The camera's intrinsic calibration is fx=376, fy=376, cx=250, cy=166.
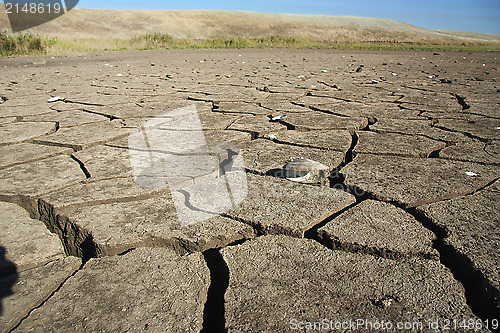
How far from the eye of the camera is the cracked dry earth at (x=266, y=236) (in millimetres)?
903

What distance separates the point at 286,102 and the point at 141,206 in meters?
2.36

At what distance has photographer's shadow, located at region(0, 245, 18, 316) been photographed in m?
0.97

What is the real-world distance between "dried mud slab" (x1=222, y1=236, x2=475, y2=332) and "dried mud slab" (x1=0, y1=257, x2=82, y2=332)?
45cm

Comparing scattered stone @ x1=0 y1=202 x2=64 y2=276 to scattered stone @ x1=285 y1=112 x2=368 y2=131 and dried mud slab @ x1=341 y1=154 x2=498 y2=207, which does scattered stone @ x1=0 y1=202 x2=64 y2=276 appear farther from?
scattered stone @ x1=285 y1=112 x2=368 y2=131

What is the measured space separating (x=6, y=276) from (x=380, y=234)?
1099 millimetres

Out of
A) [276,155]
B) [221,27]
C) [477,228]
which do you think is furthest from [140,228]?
[221,27]

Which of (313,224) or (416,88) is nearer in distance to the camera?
(313,224)

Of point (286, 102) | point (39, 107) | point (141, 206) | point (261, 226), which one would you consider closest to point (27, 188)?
point (141, 206)

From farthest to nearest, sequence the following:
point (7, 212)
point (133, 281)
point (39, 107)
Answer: point (39, 107)
point (7, 212)
point (133, 281)

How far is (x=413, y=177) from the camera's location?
1.67 metres

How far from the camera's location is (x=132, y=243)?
1.18 meters

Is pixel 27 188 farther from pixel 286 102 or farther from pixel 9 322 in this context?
pixel 286 102

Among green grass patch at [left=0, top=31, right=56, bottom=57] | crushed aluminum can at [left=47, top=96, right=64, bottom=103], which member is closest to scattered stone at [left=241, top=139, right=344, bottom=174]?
crushed aluminum can at [left=47, top=96, right=64, bottom=103]

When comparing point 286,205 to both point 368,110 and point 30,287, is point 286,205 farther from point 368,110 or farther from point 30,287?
point 368,110
